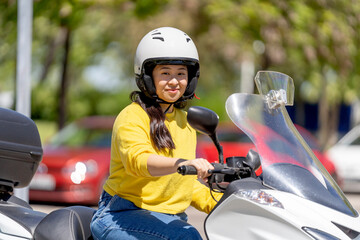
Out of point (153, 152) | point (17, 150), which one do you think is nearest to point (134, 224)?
point (153, 152)

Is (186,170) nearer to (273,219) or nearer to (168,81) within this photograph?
(273,219)

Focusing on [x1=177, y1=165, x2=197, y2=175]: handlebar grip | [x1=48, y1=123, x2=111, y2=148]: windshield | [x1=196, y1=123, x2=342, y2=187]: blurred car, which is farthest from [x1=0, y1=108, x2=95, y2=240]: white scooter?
[x1=196, y1=123, x2=342, y2=187]: blurred car

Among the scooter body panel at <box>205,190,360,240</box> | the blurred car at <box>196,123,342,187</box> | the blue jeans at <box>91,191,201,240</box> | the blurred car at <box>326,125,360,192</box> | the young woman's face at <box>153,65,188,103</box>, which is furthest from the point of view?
the blurred car at <box>326,125,360,192</box>

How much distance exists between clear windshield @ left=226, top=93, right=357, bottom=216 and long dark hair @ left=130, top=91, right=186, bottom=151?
33 centimetres

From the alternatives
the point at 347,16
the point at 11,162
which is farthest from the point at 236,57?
the point at 11,162

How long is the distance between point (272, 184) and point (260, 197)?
14cm

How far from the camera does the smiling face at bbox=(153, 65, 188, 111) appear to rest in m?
3.05

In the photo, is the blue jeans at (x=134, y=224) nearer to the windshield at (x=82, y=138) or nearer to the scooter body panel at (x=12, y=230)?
the scooter body panel at (x=12, y=230)

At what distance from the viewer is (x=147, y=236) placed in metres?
2.71

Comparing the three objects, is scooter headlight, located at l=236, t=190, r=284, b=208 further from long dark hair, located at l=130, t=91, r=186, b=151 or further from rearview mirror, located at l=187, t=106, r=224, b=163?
long dark hair, located at l=130, t=91, r=186, b=151

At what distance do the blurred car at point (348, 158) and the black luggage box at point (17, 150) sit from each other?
10921mm

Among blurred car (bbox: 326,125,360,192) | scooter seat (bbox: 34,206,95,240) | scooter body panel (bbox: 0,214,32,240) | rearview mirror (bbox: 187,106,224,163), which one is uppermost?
rearview mirror (bbox: 187,106,224,163)

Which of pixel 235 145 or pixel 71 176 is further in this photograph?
pixel 235 145

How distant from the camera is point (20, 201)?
3.70 meters
